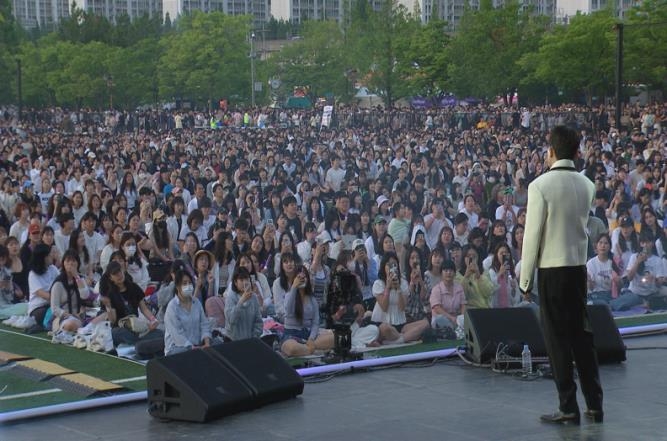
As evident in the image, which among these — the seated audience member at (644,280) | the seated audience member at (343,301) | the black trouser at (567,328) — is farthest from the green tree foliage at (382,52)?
the black trouser at (567,328)

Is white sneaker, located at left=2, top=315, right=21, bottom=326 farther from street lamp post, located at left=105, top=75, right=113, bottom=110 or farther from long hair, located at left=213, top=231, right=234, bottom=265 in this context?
street lamp post, located at left=105, top=75, right=113, bottom=110

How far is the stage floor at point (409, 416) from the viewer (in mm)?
6250

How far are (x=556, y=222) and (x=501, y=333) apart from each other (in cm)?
204

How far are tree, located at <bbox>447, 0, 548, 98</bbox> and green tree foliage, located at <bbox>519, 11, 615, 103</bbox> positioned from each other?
0.26 meters

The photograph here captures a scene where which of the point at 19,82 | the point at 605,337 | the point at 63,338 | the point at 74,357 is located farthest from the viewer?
the point at 19,82

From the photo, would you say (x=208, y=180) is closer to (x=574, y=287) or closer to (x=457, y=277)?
(x=457, y=277)

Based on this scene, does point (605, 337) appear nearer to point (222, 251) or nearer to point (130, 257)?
point (222, 251)

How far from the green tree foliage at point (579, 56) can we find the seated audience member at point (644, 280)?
2.01 m

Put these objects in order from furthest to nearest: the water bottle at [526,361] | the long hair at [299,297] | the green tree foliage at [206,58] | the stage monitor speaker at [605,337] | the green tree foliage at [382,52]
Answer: the green tree foliage at [206,58], the green tree foliage at [382,52], the long hair at [299,297], the stage monitor speaker at [605,337], the water bottle at [526,361]

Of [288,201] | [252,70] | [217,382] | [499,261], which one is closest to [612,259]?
[499,261]

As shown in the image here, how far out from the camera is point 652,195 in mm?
14602

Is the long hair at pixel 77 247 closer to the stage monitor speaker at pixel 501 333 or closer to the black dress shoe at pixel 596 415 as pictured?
the stage monitor speaker at pixel 501 333

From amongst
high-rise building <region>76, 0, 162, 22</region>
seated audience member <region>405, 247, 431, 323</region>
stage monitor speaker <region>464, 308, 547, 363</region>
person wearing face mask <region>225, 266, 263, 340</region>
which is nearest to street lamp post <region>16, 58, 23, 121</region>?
high-rise building <region>76, 0, 162, 22</region>

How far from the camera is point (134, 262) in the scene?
1168cm
